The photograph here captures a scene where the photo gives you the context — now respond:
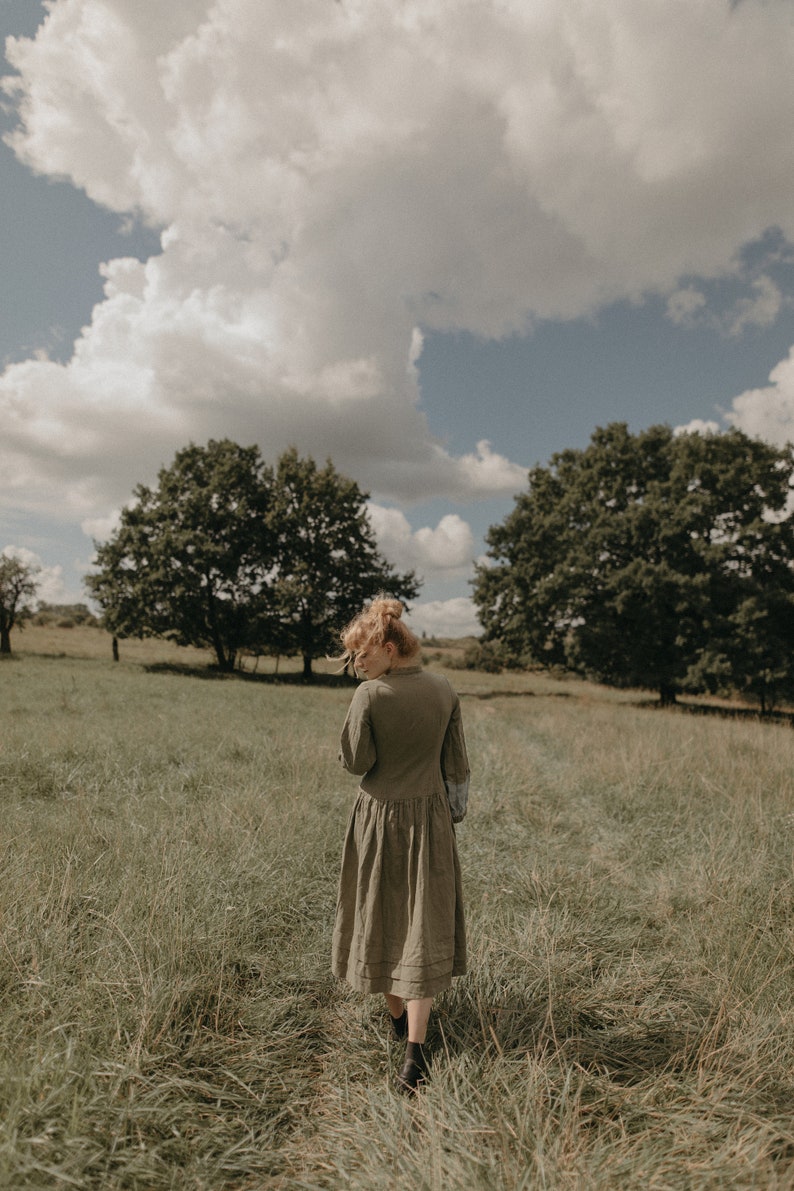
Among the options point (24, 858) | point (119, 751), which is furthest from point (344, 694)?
point (24, 858)

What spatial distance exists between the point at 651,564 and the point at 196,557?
24456 millimetres

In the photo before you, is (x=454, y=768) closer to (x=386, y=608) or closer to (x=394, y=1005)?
(x=386, y=608)

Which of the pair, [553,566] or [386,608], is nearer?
[386,608]

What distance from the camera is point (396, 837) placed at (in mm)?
2912

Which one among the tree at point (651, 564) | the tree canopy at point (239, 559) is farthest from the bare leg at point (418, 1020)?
the tree canopy at point (239, 559)

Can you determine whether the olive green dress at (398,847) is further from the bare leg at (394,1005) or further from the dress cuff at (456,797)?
the bare leg at (394,1005)

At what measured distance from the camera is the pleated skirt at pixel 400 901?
2.78m

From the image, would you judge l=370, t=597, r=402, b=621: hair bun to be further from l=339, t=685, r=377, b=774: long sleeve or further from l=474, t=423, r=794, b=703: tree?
l=474, t=423, r=794, b=703: tree

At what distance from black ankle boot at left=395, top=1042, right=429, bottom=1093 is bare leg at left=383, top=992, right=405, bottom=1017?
281 millimetres

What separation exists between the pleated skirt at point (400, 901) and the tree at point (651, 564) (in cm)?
2342

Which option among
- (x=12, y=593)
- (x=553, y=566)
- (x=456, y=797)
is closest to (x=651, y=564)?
(x=553, y=566)

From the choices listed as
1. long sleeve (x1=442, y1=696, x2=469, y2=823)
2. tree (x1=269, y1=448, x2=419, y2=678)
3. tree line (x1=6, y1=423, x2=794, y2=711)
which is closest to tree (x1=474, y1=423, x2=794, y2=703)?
tree line (x1=6, y1=423, x2=794, y2=711)

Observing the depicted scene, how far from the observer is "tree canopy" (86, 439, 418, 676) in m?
33.0

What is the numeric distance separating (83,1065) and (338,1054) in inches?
47.6
